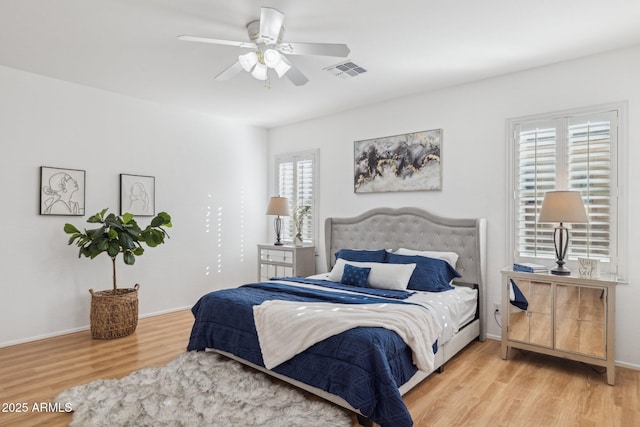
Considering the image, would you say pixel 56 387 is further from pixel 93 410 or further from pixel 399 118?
pixel 399 118

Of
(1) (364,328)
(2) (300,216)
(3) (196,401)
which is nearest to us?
(1) (364,328)

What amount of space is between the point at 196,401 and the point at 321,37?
291cm

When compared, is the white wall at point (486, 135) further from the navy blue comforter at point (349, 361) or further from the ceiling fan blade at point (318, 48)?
the navy blue comforter at point (349, 361)

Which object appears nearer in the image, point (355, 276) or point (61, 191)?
point (355, 276)

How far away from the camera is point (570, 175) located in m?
3.49

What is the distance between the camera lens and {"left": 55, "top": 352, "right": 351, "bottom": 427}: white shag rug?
92.0 inches

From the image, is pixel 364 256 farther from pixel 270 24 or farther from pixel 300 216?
pixel 270 24

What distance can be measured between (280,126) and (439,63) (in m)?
3.08

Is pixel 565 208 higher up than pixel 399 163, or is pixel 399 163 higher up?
pixel 399 163

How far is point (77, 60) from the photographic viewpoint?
3578 millimetres

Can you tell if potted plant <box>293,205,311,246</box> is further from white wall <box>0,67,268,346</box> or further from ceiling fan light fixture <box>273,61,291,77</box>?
ceiling fan light fixture <box>273,61,291,77</box>

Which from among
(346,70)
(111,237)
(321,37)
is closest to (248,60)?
(321,37)

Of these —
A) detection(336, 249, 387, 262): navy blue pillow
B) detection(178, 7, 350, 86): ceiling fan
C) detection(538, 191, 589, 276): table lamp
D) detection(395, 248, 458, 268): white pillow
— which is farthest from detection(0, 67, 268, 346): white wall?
detection(538, 191, 589, 276): table lamp

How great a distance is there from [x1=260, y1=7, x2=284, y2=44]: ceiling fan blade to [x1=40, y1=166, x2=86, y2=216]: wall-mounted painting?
287 cm
